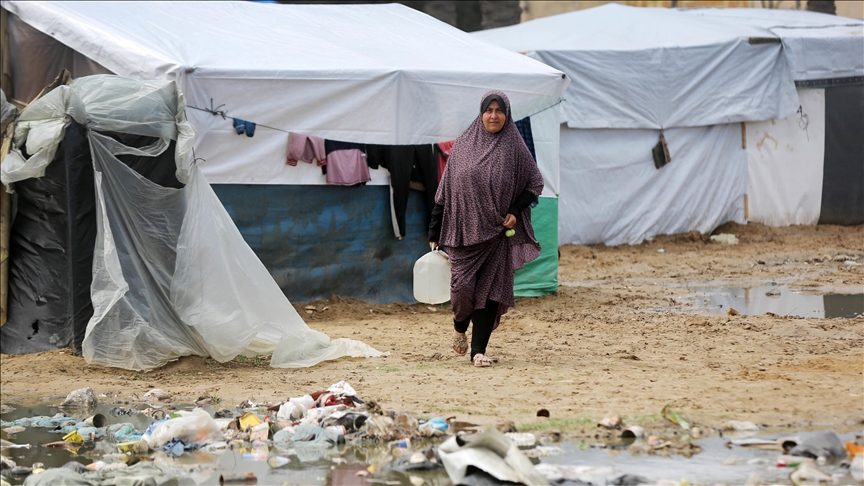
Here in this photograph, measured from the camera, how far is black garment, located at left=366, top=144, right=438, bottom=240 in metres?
8.75

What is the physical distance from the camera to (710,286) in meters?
10.2

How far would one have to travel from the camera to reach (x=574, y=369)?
20.0 ft

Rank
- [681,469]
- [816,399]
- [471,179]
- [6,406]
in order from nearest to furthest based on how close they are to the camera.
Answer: [681,469] < [816,399] < [6,406] < [471,179]

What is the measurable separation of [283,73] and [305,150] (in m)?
0.63

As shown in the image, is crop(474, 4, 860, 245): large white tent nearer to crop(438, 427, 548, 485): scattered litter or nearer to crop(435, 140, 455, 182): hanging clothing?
crop(435, 140, 455, 182): hanging clothing

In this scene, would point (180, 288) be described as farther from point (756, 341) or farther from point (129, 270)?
point (756, 341)

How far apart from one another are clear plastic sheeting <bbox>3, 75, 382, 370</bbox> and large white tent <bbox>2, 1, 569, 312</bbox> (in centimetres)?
118

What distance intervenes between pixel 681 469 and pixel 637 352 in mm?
2828

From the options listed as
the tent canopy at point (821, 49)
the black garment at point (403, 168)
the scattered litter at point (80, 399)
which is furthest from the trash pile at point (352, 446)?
the tent canopy at point (821, 49)

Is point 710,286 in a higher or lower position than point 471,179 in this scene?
lower

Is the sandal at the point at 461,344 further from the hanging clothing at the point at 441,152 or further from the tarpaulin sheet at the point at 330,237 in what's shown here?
the hanging clothing at the point at 441,152

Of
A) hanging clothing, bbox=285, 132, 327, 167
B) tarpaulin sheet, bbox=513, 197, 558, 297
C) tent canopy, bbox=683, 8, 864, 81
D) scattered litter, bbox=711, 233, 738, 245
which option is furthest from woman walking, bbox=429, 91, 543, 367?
tent canopy, bbox=683, 8, 864, 81

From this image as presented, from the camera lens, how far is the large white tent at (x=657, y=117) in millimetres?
13086

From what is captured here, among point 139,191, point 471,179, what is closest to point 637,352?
point 471,179
